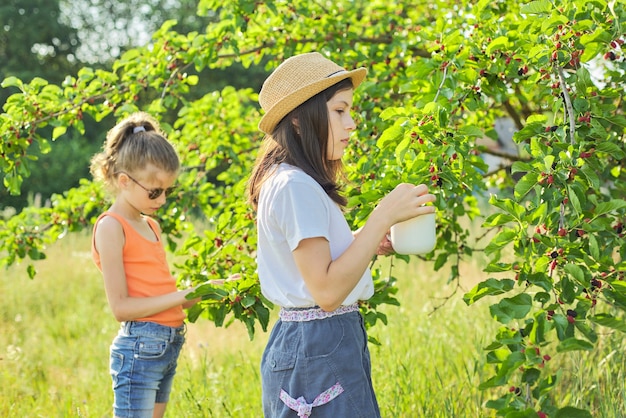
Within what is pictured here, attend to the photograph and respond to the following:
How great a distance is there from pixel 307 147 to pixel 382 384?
188 cm

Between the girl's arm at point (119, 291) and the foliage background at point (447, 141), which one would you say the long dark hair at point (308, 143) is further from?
the girl's arm at point (119, 291)

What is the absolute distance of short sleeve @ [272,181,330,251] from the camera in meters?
1.58

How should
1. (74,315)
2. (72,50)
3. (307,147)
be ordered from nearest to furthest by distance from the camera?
(307,147) < (74,315) < (72,50)

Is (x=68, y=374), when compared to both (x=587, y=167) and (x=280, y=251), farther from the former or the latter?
(x=587, y=167)

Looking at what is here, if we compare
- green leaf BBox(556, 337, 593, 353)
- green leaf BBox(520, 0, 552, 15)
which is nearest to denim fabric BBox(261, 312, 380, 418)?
green leaf BBox(556, 337, 593, 353)

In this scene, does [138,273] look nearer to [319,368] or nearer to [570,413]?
[319,368]

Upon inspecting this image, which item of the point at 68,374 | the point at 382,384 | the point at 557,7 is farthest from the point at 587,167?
the point at 68,374

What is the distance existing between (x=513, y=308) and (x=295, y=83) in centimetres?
74

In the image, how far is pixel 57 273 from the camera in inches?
264

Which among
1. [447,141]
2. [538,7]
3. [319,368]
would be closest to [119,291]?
[319,368]

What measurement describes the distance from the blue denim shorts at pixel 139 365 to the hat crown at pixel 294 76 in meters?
0.95

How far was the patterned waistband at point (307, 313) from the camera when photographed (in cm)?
171

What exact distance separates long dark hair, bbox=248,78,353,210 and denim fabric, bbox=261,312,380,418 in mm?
329

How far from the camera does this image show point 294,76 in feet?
5.85
